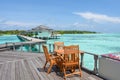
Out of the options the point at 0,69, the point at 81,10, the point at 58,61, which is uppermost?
the point at 81,10

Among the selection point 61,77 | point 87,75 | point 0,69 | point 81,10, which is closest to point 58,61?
point 61,77

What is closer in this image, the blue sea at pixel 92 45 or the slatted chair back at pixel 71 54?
the slatted chair back at pixel 71 54

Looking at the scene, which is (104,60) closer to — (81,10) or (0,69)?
(0,69)

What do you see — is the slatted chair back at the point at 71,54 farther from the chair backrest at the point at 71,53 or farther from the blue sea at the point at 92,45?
the blue sea at the point at 92,45

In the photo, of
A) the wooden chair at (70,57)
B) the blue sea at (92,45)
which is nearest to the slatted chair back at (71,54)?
the wooden chair at (70,57)

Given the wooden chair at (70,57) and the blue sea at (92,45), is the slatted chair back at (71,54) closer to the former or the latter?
the wooden chair at (70,57)

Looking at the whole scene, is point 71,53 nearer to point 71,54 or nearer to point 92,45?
point 71,54

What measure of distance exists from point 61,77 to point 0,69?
2505 millimetres

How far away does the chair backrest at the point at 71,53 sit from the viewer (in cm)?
534

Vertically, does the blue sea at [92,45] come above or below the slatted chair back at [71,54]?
below

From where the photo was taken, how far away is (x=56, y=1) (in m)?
28.8

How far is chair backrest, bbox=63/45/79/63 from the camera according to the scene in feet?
17.5

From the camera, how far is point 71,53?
212 inches

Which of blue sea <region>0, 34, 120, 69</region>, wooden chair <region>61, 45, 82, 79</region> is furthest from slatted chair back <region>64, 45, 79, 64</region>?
blue sea <region>0, 34, 120, 69</region>
